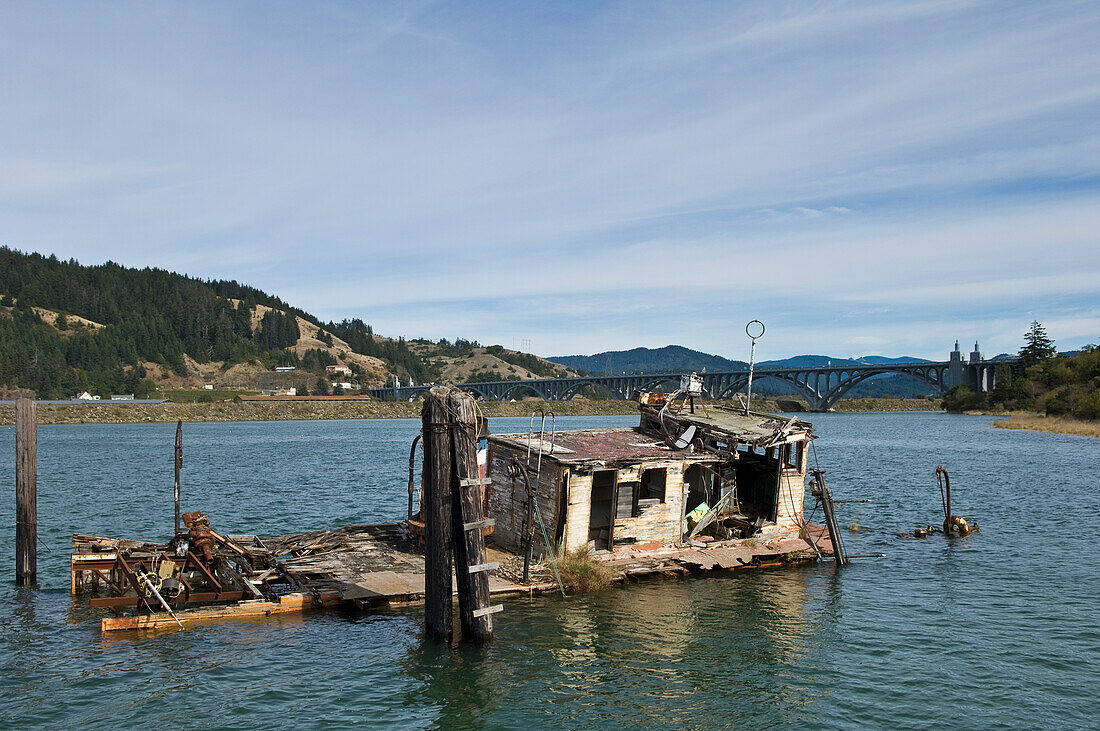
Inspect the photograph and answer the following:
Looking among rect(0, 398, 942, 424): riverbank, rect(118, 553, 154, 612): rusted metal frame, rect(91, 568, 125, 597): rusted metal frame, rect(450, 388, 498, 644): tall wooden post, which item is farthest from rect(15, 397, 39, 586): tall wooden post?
rect(0, 398, 942, 424): riverbank

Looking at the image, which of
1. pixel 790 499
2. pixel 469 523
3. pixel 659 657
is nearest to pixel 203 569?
pixel 469 523

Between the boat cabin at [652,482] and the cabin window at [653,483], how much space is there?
0.15ft

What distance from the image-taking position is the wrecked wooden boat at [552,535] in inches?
763

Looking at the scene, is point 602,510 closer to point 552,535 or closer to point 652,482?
point 652,482

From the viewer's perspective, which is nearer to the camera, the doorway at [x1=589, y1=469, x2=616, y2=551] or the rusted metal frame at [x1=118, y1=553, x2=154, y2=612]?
the rusted metal frame at [x1=118, y1=553, x2=154, y2=612]

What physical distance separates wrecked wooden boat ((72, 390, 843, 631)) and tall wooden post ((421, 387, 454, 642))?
66cm

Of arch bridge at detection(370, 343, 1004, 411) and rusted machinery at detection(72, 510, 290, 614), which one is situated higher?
arch bridge at detection(370, 343, 1004, 411)

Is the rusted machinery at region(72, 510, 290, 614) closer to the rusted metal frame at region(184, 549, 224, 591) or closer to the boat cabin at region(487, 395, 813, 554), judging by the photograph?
the rusted metal frame at region(184, 549, 224, 591)

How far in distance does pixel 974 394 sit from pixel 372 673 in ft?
558

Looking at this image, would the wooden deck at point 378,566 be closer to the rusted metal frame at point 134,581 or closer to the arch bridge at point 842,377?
the rusted metal frame at point 134,581

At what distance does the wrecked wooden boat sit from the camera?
19375mm

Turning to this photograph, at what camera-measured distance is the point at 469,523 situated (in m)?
15.7

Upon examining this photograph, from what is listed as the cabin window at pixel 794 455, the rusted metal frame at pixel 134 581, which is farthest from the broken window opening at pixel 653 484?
the rusted metal frame at pixel 134 581

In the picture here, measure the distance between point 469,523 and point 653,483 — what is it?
30.9 ft
